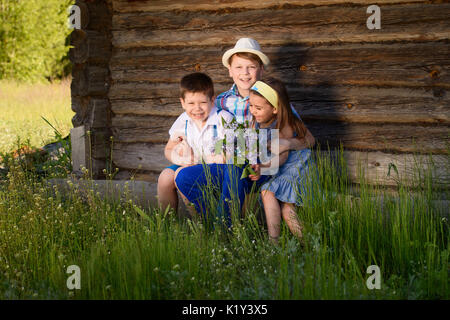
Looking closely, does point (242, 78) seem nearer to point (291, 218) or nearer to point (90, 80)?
point (291, 218)

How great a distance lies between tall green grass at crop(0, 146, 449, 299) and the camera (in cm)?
316

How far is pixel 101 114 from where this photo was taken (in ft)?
21.1

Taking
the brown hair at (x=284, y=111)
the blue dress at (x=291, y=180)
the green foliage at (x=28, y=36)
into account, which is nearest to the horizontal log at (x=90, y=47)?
the brown hair at (x=284, y=111)

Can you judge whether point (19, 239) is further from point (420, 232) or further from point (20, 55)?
point (20, 55)

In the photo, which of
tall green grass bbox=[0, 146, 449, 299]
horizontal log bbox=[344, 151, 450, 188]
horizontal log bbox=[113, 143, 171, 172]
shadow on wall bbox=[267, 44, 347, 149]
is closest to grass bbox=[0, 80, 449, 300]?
tall green grass bbox=[0, 146, 449, 299]

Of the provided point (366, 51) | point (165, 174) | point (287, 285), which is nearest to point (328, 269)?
point (287, 285)

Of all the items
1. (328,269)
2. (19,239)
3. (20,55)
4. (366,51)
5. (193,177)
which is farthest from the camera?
(20,55)

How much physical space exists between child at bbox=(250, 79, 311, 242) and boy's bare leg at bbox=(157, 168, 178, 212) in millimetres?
771

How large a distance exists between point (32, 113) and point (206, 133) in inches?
372

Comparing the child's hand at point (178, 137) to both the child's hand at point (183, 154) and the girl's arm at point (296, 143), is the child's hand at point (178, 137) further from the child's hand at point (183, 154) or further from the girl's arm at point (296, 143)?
the girl's arm at point (296, 143)

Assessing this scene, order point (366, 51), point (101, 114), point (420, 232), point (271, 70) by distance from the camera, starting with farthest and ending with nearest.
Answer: point (101, 114) → point (271, 70) → point (366, 51) → point (420, 232)

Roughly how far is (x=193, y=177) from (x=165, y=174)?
311mm

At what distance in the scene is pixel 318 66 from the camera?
541 centimetres

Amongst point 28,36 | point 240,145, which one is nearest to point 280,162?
point 240,145
